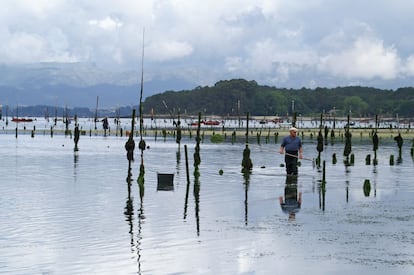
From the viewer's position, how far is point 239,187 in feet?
126

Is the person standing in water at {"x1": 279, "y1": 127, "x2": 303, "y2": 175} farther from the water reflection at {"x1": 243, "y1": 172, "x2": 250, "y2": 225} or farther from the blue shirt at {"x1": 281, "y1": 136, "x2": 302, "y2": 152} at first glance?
the water reflection at {"x1": 243, "y1": 172, "x2": 250, "y2": 225}

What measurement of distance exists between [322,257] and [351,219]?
715 centimetres

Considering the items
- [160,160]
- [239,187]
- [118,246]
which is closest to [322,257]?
[118,246]

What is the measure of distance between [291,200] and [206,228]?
872cm

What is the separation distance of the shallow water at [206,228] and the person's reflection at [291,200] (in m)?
0.28

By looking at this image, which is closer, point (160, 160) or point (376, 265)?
point (376, 265)

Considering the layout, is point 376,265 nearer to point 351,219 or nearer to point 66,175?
point 351,219

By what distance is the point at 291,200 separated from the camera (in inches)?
1261

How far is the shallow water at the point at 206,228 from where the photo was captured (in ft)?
60.3

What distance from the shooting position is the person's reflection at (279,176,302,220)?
2834cm

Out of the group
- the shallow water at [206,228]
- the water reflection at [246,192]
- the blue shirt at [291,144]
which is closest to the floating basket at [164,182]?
the shallow water at [206,228]

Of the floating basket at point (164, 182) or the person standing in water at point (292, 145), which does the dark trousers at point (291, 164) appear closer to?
the person standing in water at point (292, 145)

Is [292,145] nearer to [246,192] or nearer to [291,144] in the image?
[291,144]

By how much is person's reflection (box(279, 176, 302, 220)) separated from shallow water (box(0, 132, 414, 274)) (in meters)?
0.28
